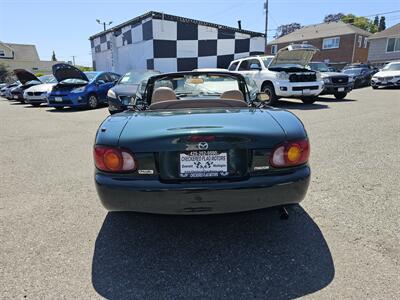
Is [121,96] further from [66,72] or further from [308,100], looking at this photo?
[308,100]

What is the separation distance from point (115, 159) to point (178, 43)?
1447 centimetres

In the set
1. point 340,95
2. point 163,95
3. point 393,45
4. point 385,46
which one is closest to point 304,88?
point 340,95

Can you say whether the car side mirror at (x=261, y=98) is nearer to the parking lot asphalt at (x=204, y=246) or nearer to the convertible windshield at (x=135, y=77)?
the parking lot asphalt at (x=204, y=246)

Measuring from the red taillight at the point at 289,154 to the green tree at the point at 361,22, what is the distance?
215 ft

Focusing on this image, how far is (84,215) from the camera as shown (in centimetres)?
270

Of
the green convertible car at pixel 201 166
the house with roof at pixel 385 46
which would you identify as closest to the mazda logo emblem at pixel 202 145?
the green convertible car at pixel 201 166

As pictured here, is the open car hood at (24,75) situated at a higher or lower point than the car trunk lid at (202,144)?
higher

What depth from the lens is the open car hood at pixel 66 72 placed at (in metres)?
9.42

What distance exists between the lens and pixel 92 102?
34.9ft

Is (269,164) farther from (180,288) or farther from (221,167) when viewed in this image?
(180,288)

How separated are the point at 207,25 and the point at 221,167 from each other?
606 inches

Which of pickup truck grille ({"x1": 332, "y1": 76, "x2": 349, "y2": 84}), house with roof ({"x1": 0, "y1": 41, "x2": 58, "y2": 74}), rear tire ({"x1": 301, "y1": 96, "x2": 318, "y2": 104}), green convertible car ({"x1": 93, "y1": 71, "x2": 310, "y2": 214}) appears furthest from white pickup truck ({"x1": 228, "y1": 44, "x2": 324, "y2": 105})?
house with roof ({"x1": 0, "y1": 41, "x2": 58, "y2": 74})

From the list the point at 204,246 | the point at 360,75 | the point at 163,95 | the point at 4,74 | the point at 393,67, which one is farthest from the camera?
the point at 4,74

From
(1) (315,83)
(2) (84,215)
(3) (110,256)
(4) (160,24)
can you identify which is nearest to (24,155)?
(2) (84,215)
